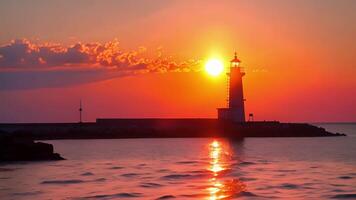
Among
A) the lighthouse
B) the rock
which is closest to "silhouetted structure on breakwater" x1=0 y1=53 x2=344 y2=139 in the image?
the lighthouse

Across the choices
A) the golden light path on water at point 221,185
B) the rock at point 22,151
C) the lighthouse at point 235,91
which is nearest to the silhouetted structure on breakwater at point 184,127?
the lighthouse at point 235,91

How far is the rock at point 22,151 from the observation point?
43281mm

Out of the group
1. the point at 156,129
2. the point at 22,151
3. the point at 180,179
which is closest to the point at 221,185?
the point at 180,179

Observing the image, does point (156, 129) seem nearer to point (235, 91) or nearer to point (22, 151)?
point (235, 91)

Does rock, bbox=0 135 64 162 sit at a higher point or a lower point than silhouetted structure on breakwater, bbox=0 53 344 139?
lower

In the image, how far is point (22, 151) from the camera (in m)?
43.8

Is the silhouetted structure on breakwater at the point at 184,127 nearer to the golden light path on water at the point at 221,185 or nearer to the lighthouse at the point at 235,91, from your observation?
the lighthouse at the point at 235,91

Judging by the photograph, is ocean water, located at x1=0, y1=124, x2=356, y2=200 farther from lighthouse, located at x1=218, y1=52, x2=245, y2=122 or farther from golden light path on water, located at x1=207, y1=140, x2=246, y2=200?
lighthouse, located at x1=218, y1=52, x2=245, y2=122

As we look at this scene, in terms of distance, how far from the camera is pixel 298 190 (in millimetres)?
27531

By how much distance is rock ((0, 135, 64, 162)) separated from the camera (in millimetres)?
43281

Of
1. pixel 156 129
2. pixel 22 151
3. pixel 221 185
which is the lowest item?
pixel 221 185

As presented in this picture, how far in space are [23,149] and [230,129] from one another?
4041 centimetres

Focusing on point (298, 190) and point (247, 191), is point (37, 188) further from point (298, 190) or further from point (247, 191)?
point (298, 190)

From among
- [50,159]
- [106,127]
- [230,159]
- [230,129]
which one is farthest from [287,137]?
[50,159]
